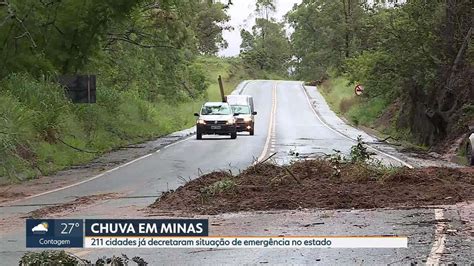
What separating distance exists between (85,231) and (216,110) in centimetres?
2700

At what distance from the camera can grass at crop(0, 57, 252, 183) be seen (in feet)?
67.5

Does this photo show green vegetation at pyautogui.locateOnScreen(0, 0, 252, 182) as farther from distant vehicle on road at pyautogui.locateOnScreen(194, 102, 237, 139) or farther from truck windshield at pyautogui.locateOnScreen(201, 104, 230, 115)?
truck windshield at pyautogui.locateOnScreen(201, 104, 230, 115)

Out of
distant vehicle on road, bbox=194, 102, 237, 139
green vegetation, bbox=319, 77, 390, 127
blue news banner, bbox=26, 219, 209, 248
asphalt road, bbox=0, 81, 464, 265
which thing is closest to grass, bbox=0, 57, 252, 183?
asphalt road, bbox=0, 81, 464, 265

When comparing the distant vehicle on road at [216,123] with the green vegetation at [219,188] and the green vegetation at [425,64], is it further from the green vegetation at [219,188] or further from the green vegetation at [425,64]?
the green vegetation at [219,188]

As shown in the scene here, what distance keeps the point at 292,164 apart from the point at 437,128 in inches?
710

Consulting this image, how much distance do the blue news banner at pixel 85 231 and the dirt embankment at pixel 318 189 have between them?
3003 millimetres

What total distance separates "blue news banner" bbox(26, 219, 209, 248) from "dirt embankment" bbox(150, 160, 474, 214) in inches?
118

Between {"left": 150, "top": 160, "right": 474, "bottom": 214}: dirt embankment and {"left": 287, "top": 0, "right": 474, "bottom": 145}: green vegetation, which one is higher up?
{"left": 287, "top": 0, "right": 474, "bottom": 145}: green vegetation

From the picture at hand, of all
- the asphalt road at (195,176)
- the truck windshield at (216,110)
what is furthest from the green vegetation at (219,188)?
the truck windshield at (216,110)

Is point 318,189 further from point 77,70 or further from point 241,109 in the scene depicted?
point 241,109

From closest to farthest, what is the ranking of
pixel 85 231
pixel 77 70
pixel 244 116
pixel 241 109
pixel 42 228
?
pixel 42 228
pixel 85 231
pixel 77 70
pixel 244 116
pixel 241 109

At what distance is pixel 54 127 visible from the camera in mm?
25875

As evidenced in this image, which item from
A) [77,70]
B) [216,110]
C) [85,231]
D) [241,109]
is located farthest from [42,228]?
[241,109]

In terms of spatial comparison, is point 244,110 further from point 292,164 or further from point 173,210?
point 173,210
